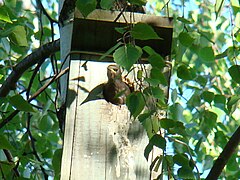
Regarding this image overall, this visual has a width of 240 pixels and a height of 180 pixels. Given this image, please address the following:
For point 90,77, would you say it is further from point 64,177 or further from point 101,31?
A: point 64,177

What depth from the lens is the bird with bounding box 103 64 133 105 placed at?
5.40 feet

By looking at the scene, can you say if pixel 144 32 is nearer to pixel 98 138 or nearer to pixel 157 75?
pixel 157 75

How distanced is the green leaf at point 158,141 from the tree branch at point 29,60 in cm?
41

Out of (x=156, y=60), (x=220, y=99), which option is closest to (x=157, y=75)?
(x=156, y=60)

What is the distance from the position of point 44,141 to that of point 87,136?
1.35 m

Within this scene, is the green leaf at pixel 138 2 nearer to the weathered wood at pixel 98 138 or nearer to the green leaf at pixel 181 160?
the weathered wood at pixel 98 138

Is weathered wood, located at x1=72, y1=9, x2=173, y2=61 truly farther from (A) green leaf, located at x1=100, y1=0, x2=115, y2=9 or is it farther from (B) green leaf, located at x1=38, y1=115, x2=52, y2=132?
(B) green leaf, located at x1=38, y1=115, x2=52, y2=132

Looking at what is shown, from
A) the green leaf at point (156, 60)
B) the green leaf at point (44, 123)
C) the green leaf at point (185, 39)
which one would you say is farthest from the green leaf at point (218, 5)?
the green leaf at point (44, 123)

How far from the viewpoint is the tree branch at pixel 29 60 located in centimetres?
191

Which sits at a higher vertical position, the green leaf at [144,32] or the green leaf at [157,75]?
the green leaf at [144,32]

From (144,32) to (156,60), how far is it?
0.30ft

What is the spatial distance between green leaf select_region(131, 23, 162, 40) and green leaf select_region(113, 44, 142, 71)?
0.08 feet

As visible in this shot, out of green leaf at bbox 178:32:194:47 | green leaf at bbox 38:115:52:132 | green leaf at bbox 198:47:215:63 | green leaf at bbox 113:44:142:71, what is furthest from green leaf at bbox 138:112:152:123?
green leaf at bbox 38:115:52:132

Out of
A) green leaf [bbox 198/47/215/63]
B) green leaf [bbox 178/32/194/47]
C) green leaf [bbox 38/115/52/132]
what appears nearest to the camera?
green leaf [bbox 178/32/194/47]
